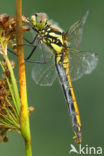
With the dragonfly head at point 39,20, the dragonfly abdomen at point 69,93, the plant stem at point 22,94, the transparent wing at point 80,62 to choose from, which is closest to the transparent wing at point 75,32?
the transparent wing at point 80,62

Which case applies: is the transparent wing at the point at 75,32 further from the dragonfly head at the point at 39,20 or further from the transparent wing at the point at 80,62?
the dragonfly head at the point at 39,20

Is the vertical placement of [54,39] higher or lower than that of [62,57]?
higher

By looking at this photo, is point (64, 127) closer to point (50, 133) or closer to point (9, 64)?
point (50, 133)

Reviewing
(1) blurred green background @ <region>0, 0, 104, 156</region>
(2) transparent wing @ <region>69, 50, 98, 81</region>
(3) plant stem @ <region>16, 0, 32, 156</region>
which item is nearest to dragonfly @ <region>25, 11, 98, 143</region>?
(2) transparent wing @ <region>69, 50, 98, 81</region>

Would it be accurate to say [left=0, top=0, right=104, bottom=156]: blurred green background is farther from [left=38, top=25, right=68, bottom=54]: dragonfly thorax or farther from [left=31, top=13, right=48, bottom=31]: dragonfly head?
[left=31, top=13, right=48, bottom=31]: dragonfly head

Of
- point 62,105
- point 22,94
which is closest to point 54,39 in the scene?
point 22,94

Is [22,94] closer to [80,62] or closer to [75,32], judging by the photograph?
[75,32]
